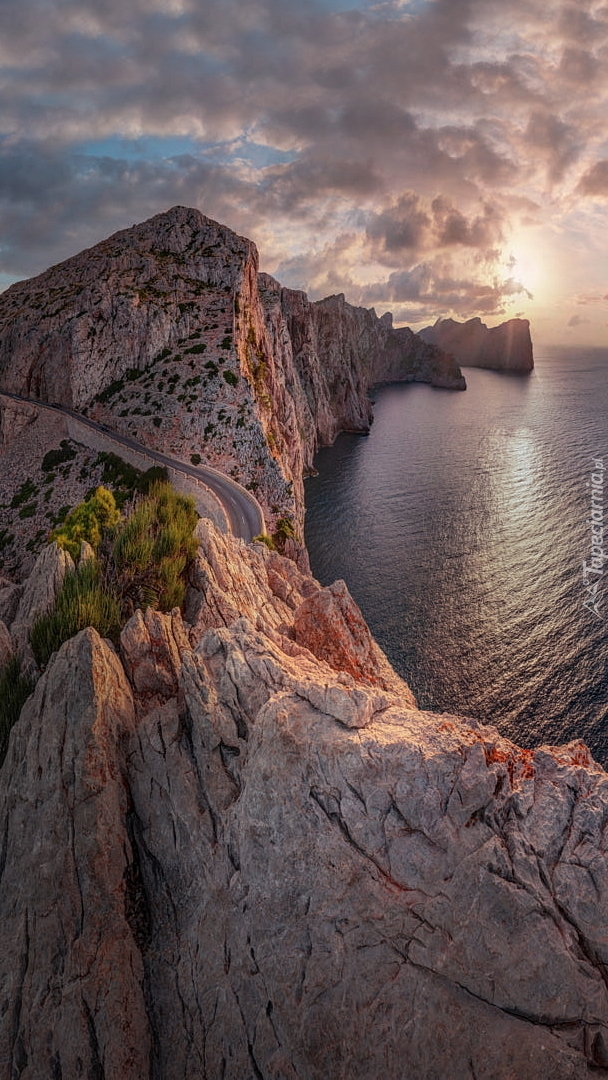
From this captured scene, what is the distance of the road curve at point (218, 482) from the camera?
49031 millimetres

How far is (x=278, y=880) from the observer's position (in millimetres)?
10953

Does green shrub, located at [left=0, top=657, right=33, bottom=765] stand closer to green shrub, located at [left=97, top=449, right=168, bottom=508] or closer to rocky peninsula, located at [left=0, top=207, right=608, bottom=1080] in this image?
rocky peninsula, located at [left=0, top=207, right=608, bottom=1080]

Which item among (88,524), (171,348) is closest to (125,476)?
(171,348)

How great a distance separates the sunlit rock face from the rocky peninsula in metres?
0.04

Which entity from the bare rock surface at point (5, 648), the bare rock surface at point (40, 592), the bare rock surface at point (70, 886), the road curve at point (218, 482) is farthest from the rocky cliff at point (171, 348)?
the bare rock surface at point (70, 886)

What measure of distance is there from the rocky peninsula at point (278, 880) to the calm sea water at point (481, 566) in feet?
103

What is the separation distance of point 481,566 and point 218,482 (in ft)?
116

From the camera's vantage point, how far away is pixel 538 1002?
868 cm

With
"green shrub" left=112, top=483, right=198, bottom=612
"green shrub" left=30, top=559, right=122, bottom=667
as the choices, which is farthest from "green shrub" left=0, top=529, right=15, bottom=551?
"green shrub" left=30, top=559, right=122, bottom=667

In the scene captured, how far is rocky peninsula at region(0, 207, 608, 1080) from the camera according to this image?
9070mm

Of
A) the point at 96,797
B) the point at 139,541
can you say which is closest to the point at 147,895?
the point at 96,797

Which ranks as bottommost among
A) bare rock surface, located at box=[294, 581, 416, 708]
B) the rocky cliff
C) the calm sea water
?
the calm sea water

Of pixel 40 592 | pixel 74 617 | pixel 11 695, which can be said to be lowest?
pixel 11 695

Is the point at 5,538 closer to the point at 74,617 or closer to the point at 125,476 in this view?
the point at 125,476
